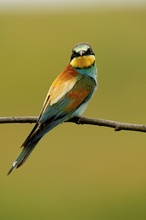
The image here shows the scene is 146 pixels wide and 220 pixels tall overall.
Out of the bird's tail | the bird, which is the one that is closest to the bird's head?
the bird

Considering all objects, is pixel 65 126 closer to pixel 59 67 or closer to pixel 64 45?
pixel 59 67

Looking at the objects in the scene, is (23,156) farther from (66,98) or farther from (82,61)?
(82,61)

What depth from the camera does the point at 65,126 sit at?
7.28 metres

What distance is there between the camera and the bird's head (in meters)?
2.61

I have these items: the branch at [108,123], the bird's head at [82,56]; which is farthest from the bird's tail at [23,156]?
the bird's head at [82,56]

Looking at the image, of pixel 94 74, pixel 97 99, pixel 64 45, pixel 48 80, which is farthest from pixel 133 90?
pixel 94 74

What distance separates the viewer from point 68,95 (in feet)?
8.32

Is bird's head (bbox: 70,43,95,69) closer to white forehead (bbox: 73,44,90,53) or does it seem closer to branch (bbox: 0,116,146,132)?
white forehead (bbox: 73,44,90,53)

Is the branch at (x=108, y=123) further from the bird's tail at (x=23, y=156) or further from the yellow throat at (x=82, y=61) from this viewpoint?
the yellow throat at (x=82, y=61)

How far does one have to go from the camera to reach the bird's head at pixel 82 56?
2.61m

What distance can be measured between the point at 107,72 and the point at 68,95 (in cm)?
648

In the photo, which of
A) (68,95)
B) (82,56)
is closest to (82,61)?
(82,56)

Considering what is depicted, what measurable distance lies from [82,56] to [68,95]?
18 cm

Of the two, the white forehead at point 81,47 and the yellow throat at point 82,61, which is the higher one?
the white forehead at point 81,47
